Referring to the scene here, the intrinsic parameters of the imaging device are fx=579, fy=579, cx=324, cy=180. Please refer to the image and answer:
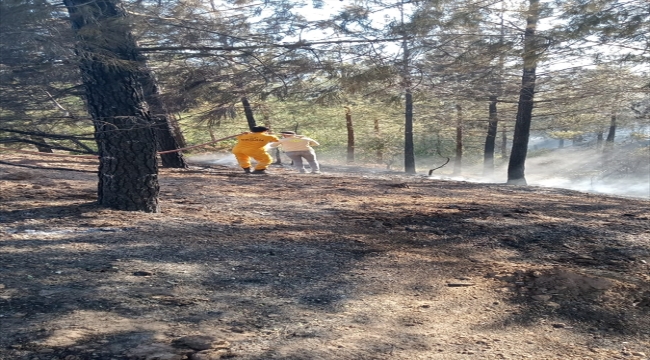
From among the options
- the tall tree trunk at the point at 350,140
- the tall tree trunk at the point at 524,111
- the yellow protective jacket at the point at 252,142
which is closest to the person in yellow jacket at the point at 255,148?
the yellow protective jacket at the point at 252,142

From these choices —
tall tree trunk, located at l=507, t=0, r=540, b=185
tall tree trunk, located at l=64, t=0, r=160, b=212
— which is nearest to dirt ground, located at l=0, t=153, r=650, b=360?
tall tree trunk, located at l=64, t=0, r=160, b=212

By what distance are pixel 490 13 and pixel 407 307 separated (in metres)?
8.77

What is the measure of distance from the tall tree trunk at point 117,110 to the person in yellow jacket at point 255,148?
6.21 m

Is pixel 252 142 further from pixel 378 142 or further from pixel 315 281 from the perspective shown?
pixel 378 142

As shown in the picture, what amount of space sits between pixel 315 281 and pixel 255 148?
8.63 metres

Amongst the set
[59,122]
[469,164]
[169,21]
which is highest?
[169,21]

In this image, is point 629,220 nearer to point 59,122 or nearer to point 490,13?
point 490,13

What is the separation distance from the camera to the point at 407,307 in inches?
171

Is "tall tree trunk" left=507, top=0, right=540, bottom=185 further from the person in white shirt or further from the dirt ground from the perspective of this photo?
the person in white shirt

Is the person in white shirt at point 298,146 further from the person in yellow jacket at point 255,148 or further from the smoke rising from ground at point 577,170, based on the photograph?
the smoke rising from ground at point 577,170

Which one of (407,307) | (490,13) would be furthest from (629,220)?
(490,13)

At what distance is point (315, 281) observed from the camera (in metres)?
4.86

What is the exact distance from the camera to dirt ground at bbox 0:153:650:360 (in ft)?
11.5

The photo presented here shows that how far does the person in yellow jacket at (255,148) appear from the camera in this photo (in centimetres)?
1316
